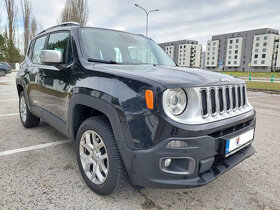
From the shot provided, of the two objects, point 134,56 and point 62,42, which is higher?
point 62,42

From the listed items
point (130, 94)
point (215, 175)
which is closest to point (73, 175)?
point (130, 94)

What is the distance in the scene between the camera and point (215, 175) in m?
1.77

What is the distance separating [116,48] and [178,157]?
1.70 m

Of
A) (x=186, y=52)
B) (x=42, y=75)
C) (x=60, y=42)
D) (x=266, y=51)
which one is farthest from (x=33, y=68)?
(x=186, y=52)

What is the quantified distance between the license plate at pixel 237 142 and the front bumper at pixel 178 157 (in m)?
0.09

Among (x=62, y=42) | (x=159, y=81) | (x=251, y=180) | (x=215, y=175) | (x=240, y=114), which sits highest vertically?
(x=62, y=42)

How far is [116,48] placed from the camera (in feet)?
8.99

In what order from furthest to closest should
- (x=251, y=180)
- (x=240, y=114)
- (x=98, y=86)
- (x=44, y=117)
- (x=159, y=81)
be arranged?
(x=44, y=117), (x=251, y=180), (x=240, y=114), (x=98, y=86), (x=159, y=81)

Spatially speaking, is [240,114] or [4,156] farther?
[4,156]

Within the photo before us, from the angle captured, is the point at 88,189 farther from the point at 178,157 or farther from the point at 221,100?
the point at 221,100

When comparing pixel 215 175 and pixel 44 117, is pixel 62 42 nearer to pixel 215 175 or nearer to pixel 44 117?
pixel 44 117

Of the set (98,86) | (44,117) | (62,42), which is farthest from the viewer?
(44,117)

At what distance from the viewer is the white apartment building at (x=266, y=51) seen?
229ft

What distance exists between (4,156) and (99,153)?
5.56 ft
